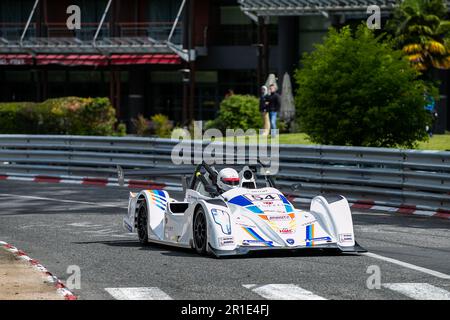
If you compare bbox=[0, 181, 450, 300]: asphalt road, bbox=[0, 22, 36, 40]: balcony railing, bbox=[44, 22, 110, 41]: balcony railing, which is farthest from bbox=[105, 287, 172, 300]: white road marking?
bbox=[0, 22, 36, 40]: balcony railing

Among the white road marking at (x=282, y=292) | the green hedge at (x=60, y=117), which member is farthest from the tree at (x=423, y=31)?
the white road marking at (x=282, y=292)

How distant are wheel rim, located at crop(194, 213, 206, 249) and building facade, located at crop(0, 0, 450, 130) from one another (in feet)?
122

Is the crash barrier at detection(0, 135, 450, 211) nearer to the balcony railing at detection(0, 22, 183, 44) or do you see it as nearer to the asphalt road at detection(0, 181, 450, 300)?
the asphalt road at detection(0, 181, 450, 300)

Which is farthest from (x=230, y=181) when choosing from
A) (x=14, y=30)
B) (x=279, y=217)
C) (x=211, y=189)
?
(x=14, y=30)

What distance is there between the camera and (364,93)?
87.7ft

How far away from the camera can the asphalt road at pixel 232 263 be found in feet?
39.4

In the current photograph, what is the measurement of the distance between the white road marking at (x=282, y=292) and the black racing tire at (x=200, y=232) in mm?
2588

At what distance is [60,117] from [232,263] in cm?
2200

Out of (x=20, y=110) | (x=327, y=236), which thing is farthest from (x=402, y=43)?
(x=327, y=236)

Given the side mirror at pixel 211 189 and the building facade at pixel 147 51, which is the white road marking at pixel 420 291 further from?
the building facade at pixel 147 51

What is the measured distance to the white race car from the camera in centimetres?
1446

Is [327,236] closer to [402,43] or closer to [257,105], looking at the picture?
[402,43]
